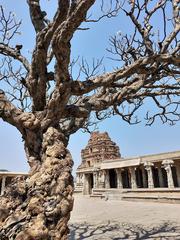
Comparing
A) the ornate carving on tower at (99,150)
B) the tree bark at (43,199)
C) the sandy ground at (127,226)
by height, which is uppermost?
the ornate carving on tower at (99,150)

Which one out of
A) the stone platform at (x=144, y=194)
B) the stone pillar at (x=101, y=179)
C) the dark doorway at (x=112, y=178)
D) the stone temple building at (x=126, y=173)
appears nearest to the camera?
the stone platform at (x=144, y=194)

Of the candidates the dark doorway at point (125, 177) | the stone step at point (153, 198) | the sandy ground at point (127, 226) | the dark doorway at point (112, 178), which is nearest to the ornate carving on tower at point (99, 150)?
the dark doorway at point (125, 177)

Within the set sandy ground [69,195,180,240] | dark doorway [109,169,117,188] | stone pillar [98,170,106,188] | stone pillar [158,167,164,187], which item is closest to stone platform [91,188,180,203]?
stone pillar [98,170,106,188]

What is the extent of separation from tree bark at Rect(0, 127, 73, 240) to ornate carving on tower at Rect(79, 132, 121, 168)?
133 ft

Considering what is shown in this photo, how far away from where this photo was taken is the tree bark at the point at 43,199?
116 inches

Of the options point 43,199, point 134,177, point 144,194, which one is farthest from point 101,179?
point 43,199

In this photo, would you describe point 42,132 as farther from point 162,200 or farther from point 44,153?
point 162,200

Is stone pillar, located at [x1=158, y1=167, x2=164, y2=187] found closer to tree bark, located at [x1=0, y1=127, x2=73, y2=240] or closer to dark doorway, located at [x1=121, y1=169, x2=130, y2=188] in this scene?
dark doorway, located at [x1=121, y1=169, x2=130, y2=188]

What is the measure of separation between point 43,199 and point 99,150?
42.3 meters

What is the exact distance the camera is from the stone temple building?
77.6ft

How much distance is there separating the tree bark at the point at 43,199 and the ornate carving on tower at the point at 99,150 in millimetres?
40582

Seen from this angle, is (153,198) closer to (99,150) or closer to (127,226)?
(127,226)

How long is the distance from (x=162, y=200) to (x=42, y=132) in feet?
58.7

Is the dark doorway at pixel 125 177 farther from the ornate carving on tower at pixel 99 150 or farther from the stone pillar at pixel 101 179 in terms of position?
the ornate carving on tower at pixel 99 150
